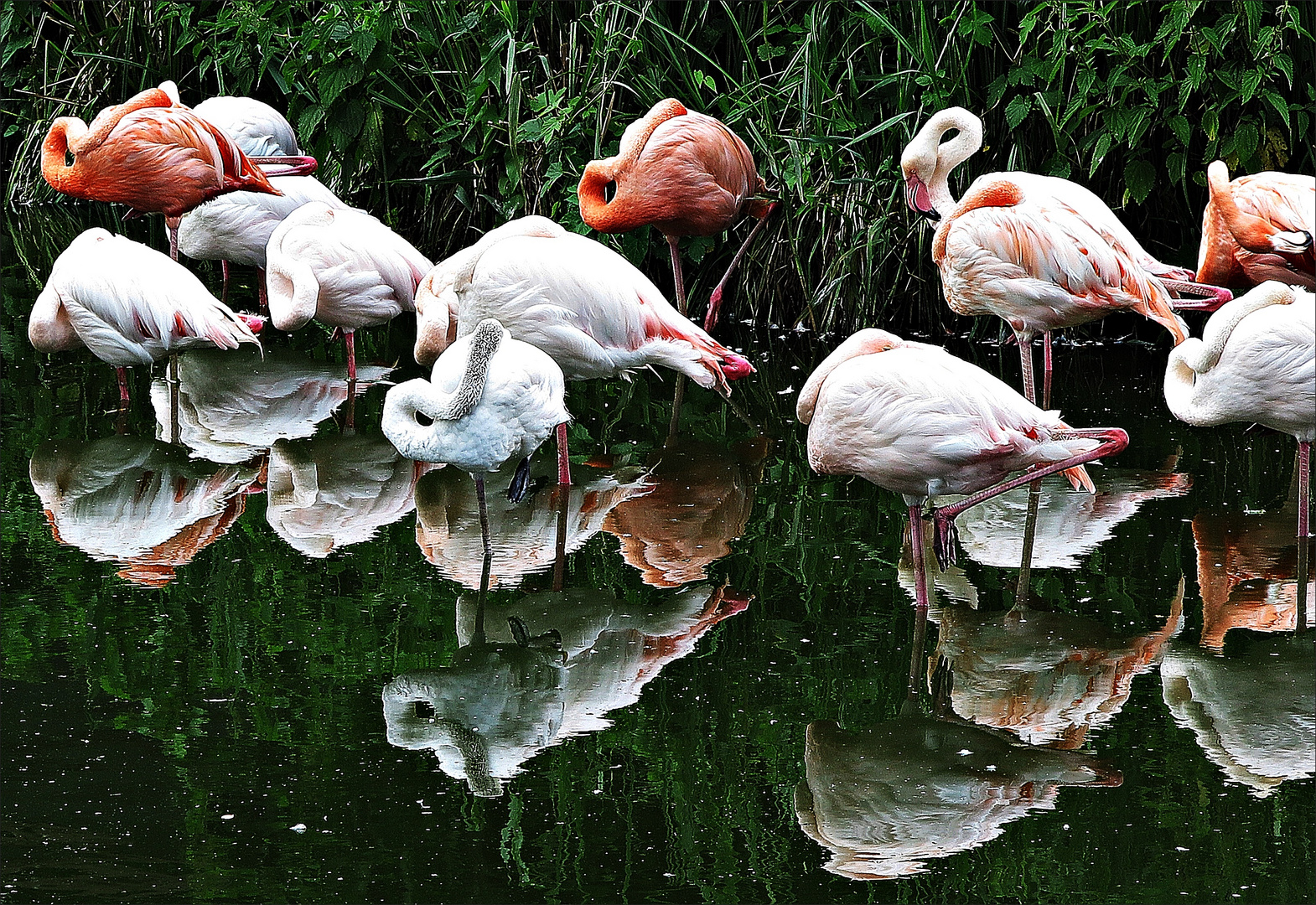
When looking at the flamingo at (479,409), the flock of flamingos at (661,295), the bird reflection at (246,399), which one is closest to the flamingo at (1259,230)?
the flock of flamingos at (661,295)

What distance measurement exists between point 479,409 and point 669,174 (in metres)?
2.87

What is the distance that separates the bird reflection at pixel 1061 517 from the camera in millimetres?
4527

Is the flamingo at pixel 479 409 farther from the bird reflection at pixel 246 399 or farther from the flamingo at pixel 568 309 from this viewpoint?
the bird reflection at pixel 246 399

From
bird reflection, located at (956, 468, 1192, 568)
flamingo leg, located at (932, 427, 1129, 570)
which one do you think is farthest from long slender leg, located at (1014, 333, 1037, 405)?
flamingo leg, located at (932, 427, 1129, 570)

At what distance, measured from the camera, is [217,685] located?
361cm

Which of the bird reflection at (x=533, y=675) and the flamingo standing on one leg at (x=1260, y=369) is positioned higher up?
Answer: the flamingo standing on one leg at (x=1260, y=369)

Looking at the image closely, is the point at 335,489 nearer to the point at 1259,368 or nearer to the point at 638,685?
the point at 638,685

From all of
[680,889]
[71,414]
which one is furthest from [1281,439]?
[71,414]

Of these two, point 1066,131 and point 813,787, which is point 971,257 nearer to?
point 1066,131

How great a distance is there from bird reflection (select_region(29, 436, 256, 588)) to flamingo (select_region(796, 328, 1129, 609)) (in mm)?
2027

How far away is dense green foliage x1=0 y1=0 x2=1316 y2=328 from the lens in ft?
21.8

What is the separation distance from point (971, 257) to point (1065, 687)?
2.33 meters

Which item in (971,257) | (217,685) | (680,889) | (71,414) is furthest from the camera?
(71,414)

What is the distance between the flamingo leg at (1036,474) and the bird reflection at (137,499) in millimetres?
2247
